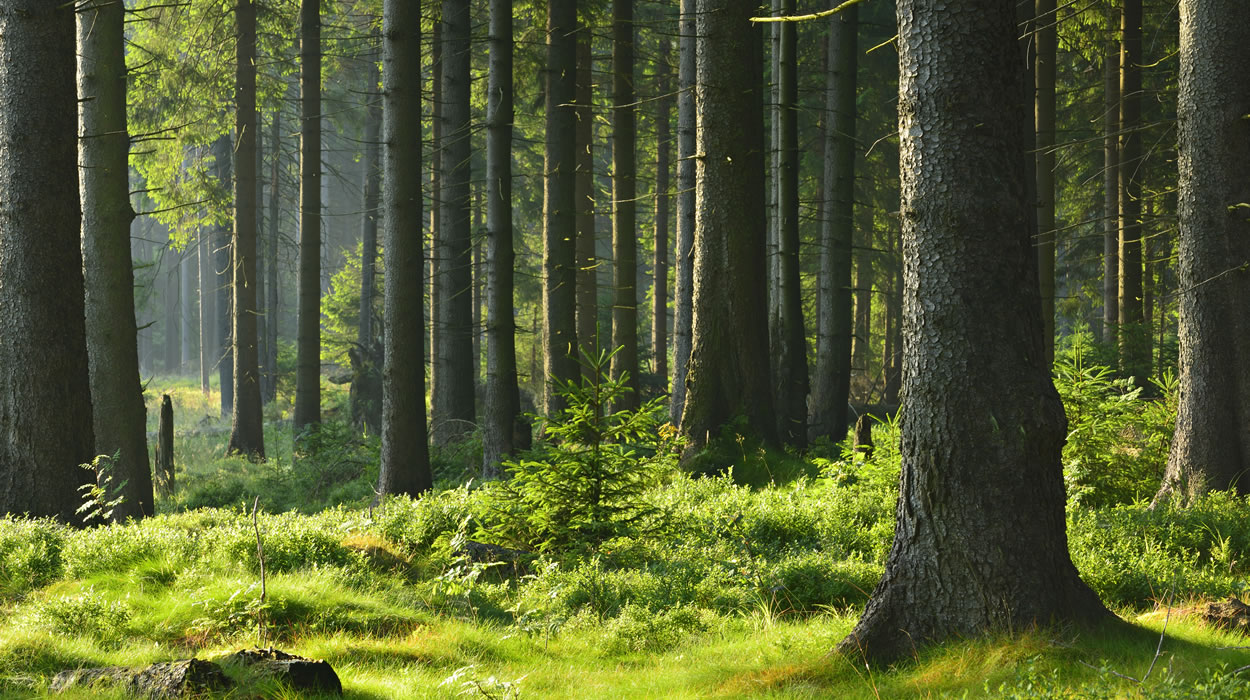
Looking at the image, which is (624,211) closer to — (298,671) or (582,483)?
(582,483)

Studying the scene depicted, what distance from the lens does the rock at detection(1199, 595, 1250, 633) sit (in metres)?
4.96

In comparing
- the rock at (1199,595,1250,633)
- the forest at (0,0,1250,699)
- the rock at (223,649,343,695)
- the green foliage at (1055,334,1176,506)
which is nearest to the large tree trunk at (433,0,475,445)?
the forest at (0,0,1250,699)

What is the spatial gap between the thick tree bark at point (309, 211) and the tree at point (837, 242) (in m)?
9.40

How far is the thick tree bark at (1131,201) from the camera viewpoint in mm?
15484

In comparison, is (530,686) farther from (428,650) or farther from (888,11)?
(888,11)

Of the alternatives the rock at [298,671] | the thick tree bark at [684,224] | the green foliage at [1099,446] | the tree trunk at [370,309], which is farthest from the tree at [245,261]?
the green foliage at [1099,446]

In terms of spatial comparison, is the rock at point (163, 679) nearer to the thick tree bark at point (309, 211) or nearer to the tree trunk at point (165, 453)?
the tree trunk at point (165, 453)

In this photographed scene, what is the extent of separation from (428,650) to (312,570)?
5.61 ft

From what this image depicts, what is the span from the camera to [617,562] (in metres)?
7.22

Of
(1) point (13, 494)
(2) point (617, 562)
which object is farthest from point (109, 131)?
(2) point (617, 562)

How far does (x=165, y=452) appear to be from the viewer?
47.5 ft

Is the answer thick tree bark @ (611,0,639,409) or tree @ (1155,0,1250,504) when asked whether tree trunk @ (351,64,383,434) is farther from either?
tree @ (1155,0,1250,504)

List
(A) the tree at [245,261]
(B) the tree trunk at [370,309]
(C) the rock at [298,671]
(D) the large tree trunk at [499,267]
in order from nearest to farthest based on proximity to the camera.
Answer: (C) the rock at [298,671], (D) the large tree trunk at [499,267], (A) the tree at [245,261], (B) the tree trunk at [370,309]

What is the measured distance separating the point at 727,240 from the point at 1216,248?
491 cm
